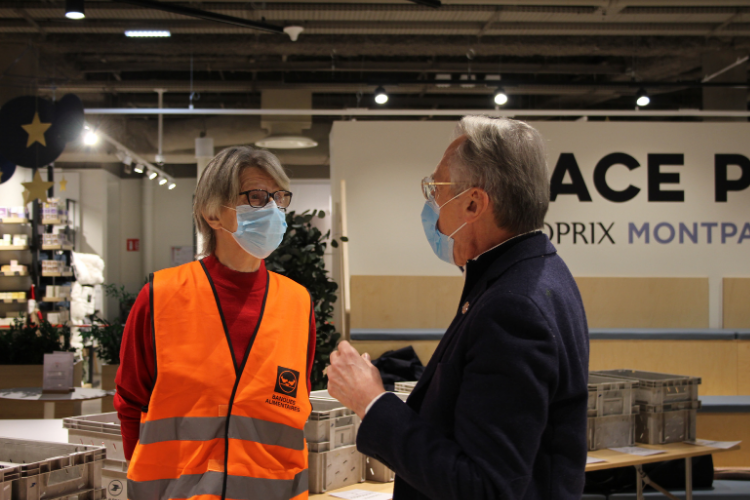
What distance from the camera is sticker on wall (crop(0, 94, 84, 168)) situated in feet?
18.4

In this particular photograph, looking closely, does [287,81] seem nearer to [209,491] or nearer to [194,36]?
[194,36]

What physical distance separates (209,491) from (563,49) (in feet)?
23.1

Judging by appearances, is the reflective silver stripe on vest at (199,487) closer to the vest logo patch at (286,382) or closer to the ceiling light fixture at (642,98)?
the vest logo patch at (286,382)

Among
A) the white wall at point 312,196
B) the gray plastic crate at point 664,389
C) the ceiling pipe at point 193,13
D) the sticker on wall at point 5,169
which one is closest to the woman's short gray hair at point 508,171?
the gray plastic crate at point 664,389

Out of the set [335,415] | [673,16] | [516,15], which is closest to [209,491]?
[335,415]

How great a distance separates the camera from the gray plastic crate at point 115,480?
7.44 ft

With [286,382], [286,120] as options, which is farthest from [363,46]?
[286,382]

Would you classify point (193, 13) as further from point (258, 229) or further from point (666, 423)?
point (666, 423)

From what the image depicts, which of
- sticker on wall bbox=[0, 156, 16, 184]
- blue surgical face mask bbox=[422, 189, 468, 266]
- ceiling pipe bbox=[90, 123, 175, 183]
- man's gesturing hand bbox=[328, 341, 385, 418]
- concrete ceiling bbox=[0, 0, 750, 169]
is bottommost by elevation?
man's gesturing hand bbox=[328, 341, 385, 418]

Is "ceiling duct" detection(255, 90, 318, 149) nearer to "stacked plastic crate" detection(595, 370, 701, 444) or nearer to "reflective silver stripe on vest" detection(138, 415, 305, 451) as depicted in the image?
"stacked plastic crate" detection(595, 370, 701, 444)

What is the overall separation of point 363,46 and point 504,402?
22.8 feet

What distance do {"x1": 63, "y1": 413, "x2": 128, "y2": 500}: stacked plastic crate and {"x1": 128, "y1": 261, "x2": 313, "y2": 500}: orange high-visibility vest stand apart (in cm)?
63

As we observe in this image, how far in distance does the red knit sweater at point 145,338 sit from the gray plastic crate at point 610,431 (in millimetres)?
2240

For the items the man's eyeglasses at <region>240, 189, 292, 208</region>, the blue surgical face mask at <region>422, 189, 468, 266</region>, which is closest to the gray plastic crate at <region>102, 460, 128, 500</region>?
the man's eyeglasses at <region>240, 189, 292, 208</region>
